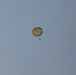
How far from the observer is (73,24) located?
1.51 meters

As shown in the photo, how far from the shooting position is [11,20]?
5.03 ft

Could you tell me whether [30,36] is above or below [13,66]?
above

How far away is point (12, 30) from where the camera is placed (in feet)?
4.99

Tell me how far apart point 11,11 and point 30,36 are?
0.28 metres

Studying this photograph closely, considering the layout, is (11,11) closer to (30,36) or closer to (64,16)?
(30,36)

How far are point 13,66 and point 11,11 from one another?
48 cm

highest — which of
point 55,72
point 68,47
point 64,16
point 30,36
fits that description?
point 64,16

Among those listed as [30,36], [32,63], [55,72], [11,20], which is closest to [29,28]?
[30,36]

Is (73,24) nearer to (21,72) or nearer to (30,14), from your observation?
(30,14)

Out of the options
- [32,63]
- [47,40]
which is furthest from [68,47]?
[32,63]

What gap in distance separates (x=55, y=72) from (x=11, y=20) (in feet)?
1.93

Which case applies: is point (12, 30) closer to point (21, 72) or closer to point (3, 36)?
point (3, 36)

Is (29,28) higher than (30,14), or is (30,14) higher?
(30,14)

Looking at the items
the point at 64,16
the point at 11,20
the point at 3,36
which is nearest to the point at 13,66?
the point at 3,36
